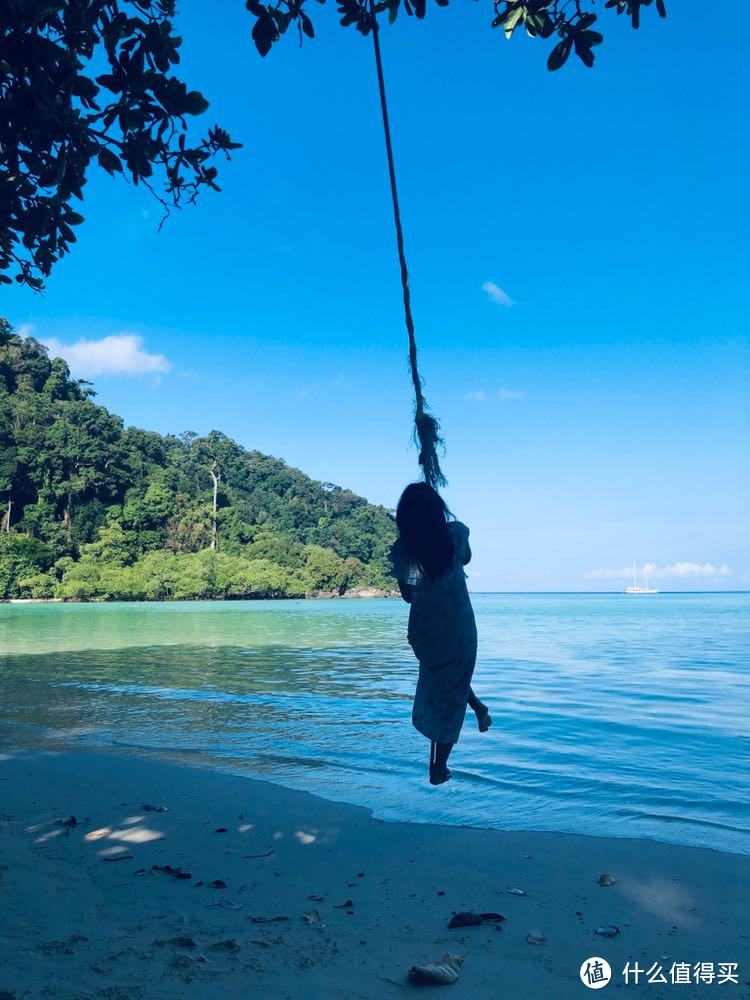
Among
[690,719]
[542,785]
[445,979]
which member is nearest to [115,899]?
[445,979]

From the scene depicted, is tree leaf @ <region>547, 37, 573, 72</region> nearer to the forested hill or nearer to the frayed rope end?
the frayed rope end

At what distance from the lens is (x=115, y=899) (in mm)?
3480

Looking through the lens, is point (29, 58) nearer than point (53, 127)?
Yes

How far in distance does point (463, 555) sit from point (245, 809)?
267 cm

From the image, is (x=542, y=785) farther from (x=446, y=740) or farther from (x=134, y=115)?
(x=134, y=115)

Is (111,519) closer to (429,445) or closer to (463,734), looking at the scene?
(463,734)

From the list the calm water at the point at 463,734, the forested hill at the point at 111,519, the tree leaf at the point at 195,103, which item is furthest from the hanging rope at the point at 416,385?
the forested hill at the point at 111,519

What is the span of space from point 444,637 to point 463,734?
5.40 metres

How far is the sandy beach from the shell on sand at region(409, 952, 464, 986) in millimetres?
43

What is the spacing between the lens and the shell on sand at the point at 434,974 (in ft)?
8.89

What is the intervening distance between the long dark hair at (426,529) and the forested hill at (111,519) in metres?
54.2

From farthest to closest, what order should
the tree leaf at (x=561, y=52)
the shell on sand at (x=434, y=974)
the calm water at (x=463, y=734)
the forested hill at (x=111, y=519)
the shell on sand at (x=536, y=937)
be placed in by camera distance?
1. the forested hill at (x=111, y=519)
2. the calm water at (x=463, y=734)
3. the tree leaf at (x=561, y=52)
4. the shell on sand at (x=536, y=937)
5. the shell on sand at (x=434, y=974)

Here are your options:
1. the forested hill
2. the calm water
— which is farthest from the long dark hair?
the forested hill

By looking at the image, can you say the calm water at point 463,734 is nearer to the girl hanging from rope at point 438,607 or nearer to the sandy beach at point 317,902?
the sandy beach at point 317,902
